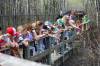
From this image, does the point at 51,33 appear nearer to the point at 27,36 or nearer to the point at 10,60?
the point at 27,36

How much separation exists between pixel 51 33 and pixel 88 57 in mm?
3540

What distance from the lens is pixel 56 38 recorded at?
1068cm

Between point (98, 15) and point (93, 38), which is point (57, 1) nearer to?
point (98, 15)

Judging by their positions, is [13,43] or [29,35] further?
[29,35]

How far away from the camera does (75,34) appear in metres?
13.9

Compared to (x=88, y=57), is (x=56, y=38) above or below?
above

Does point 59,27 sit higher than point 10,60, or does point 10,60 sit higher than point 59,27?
point 10,60

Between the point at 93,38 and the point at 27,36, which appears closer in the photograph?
the point at 27,36

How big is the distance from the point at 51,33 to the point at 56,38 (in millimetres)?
862

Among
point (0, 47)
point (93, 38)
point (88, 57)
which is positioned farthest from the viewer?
point (88, 57)

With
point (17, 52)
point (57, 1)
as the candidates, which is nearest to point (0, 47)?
point (17, 52)

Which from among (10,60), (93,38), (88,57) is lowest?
(88,57)

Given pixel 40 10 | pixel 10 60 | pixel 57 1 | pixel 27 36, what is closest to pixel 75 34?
pixel 40 10

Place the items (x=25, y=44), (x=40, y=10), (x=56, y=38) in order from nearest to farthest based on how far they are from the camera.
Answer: (x=25, y=44)
(x=56, y=38)
(x=40, y=10)
